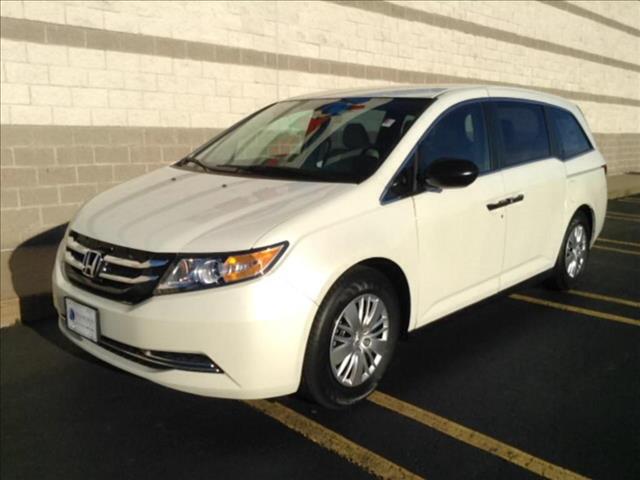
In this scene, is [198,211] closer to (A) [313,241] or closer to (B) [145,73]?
(A) [313,241]

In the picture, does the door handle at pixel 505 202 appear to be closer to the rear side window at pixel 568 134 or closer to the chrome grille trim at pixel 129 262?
the rear side window at pixel 568 134

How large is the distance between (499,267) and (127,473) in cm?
257

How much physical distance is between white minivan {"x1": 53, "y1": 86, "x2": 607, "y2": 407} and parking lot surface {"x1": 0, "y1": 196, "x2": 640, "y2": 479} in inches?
11.6

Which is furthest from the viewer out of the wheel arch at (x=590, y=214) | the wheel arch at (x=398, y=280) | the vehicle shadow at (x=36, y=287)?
the wheel arch at (x=590, y=214)

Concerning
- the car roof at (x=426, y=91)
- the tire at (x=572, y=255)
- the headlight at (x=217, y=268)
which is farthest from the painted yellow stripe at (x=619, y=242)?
the headlight at (x=217, y=268)

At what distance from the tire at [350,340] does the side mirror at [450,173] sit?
631 mm

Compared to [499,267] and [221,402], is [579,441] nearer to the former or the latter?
[499,267]

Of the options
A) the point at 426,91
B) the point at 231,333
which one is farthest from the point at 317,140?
the point at 231,333

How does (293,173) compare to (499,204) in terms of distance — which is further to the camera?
(499,204)

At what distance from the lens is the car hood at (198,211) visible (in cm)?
273

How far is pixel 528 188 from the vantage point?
416 cm

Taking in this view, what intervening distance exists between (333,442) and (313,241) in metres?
0.99

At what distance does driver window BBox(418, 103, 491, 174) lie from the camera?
138 inches

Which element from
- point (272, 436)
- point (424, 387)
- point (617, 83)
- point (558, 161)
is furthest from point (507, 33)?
A: point (272, 436)
